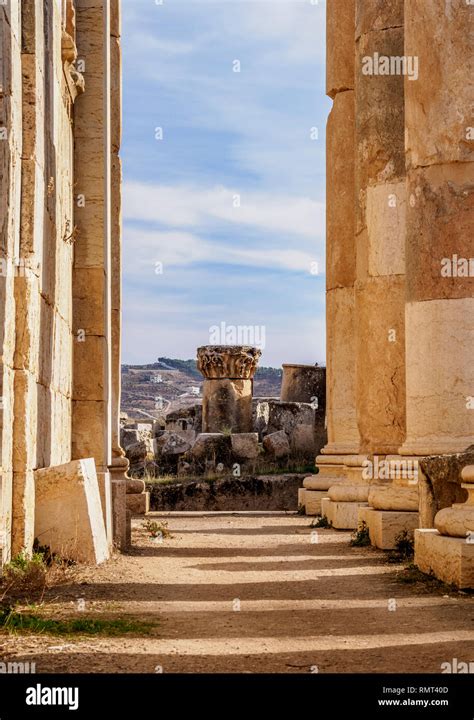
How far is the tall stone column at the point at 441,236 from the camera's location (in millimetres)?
10586

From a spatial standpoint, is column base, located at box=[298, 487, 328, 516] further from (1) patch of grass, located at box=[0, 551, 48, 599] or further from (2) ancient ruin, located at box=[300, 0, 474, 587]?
(1) patch of grass, located at box=[0, 551, 48, 599]

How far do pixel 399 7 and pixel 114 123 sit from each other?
515cm

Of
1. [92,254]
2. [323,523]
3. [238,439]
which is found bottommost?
[323,523]

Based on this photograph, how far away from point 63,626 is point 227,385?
2364cm

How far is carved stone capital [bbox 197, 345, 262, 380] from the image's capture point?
101ft

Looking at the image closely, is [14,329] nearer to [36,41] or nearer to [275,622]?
[36,41]

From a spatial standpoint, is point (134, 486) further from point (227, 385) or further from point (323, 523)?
point (227, 385)

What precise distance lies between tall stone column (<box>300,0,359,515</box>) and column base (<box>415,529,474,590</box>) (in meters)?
8.38

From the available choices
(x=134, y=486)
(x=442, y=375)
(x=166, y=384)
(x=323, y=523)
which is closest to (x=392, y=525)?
(x=442, y=375)

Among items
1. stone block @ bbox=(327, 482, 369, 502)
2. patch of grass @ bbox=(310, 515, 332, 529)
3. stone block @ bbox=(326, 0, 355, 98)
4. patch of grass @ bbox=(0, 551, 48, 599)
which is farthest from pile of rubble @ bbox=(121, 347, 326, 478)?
patch of grass @ bbox=(0, 551, 48, 599)

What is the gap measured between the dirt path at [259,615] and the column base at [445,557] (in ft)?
0.59

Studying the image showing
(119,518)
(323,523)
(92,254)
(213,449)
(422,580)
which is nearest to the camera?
(422,580)

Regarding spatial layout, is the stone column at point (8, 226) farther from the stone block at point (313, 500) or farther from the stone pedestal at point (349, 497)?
the stone block at point (313, 500)

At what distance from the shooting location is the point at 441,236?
1079cm
